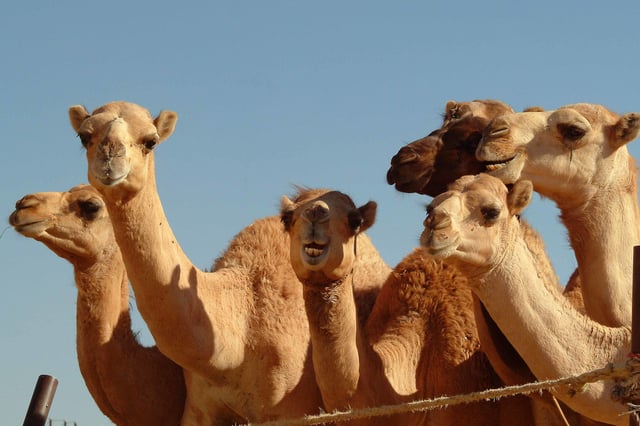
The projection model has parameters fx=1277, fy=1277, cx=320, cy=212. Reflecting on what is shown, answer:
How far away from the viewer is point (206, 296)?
902cm

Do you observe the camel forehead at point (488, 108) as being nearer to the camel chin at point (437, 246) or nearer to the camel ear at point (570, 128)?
the camel ear at point (570, 128)

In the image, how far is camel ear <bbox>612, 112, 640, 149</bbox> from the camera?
8578 millimetres

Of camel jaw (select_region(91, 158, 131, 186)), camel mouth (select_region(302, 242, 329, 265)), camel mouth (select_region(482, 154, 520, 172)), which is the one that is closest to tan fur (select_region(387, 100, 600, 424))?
camel mouth (select_region(482, 154, 520, 172))

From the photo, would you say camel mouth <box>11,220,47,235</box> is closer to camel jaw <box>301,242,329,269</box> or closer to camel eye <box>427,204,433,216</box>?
camel jaw <box>301,242,329,269</box>

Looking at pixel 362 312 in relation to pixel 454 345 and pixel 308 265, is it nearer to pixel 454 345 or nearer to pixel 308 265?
pixel 454 345

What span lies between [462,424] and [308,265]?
187 centimetres

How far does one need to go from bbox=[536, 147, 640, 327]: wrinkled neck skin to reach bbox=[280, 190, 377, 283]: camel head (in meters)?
1.42

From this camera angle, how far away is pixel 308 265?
A: 8.01m

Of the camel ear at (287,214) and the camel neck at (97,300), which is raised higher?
the camel ear at (287,214)

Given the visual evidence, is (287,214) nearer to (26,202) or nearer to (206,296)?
(206,296)

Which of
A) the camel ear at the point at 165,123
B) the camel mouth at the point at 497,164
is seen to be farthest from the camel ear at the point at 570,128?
the camel ear at the point at 165,123

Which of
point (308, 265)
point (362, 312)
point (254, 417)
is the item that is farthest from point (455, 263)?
point (362, 312)

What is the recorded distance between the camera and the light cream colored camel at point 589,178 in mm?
8445

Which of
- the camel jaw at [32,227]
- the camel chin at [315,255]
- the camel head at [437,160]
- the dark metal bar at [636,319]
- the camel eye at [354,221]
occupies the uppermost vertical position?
the camel head at [437,160]
